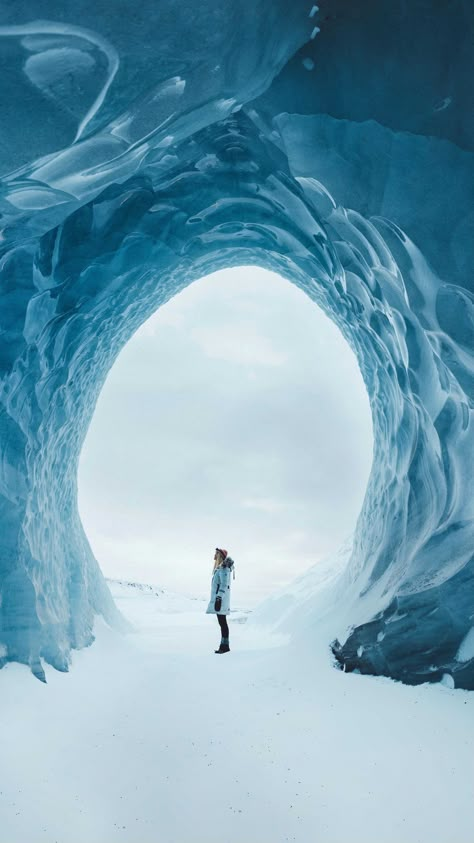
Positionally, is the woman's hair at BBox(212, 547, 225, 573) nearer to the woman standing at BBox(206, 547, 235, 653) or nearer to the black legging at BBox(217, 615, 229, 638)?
the woman standing at BBox(206, 547, 235, 653)

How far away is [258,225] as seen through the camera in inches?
262

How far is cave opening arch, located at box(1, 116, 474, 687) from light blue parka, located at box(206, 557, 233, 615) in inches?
57.9

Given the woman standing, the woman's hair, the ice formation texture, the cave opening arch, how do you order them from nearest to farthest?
the ice formation texture
the cave opening arch
the woman standing
the woman's hair

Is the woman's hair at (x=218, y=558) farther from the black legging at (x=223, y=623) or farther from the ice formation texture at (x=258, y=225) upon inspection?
the ice formation texture at (x=258, y=225)

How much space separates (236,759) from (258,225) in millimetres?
5619

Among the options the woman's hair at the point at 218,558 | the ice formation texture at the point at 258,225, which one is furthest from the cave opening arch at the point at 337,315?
the woman's hair at the point at 218,558

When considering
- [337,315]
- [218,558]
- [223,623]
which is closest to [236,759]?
[223,623]

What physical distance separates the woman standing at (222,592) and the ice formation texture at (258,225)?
5.00 ft

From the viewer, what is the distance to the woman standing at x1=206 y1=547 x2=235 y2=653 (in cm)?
639

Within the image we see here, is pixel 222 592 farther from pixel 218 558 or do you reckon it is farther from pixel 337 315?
pixel 337 315

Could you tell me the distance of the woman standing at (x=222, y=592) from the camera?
639 cm

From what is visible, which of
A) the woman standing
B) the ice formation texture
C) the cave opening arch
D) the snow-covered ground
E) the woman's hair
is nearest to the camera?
the snow-covered ground

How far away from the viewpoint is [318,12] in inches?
138

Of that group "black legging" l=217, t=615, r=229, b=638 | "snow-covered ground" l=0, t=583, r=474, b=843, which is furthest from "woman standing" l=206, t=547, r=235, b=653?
"snow-covered ground" l=0, t=583, r=474, b=843
